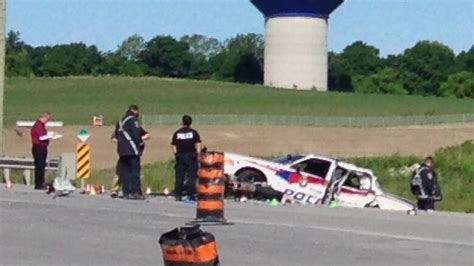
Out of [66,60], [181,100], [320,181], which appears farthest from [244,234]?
[66,60]

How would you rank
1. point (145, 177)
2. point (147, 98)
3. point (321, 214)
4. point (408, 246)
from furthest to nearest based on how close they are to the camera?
1. point (147, 98)
2. point (145, 177)
3. point (321, 214)
4. point (408, 246)

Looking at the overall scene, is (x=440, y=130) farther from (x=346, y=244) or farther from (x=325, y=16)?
(x=346, y=244)

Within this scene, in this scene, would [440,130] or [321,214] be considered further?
[440,130]

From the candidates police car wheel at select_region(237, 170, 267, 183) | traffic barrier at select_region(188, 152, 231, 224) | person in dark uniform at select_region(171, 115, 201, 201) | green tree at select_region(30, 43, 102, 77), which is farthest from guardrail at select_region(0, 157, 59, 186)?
green tree at select_region(30, 43, 102, 77)

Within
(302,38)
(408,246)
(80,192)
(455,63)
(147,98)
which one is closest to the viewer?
(408,246)

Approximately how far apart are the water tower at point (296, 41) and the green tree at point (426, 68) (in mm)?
41096

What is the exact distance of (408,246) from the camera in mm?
16562

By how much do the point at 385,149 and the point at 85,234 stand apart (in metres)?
46.2

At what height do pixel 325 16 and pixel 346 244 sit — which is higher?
pixel 325 16

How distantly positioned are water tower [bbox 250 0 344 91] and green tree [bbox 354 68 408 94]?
29.8m

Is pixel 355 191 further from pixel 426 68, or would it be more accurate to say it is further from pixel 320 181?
pixel 426 68

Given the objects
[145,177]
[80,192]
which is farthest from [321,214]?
[145,177]

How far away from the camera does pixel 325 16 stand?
4523 inches

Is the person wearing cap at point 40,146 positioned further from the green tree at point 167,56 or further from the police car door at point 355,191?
the green tree at point 167,56
